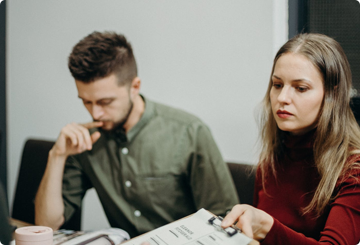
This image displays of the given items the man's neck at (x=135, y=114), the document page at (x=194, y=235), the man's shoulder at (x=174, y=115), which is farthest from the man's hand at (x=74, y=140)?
the document page at (x=194, y=235)

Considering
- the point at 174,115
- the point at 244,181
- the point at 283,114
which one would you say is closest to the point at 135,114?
the point at 174,115

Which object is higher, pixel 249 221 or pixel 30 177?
pixel 249 221

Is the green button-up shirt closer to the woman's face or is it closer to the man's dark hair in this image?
the man's dark hair

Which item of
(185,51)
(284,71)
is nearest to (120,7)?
(185,51)

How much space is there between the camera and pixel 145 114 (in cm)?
137

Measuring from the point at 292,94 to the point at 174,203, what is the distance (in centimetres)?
64

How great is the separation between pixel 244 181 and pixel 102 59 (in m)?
0.66

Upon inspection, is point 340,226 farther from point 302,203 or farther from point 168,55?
point 168,55

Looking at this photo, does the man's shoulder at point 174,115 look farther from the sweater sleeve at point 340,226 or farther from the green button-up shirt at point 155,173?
the sweater sleeve at point 340,226

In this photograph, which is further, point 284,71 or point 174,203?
point 174,203

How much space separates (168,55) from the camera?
5.25 ft

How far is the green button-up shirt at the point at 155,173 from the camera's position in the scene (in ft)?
4.23

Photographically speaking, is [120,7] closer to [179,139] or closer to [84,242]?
[179,139]

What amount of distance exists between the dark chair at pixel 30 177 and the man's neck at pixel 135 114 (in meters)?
0.55
